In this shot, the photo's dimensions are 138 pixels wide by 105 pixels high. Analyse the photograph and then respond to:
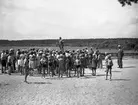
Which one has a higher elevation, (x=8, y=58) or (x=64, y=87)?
(x=8, y=58)

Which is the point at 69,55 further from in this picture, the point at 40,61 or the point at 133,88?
the point at 133,88

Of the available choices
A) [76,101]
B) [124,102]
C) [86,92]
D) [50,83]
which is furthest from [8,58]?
[124,102]

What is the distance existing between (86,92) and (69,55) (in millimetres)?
5950

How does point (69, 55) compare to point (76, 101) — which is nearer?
point (76, 101)

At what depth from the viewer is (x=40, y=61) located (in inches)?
680

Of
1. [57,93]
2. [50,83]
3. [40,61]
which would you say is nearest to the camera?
[57,93]

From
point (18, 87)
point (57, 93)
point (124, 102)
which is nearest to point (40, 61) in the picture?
point (18, 87)

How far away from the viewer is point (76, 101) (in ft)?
33.8

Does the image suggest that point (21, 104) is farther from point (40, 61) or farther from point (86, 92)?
point (40, 61)

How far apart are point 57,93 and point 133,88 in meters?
→ 4.23

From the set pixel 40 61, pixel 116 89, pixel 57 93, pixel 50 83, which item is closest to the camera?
pixel 57 93

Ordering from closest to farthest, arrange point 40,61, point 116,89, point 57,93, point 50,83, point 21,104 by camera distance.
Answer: point 21,104, point 57,93, point 116,89, point 50,83, point 40,61

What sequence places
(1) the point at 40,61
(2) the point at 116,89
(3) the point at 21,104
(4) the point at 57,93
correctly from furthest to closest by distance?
(1) the point at 40,61 → (2) the point at 116,89 → (4) the point at 57,93 → (3) the point at 21,104

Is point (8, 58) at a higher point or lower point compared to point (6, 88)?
higher
